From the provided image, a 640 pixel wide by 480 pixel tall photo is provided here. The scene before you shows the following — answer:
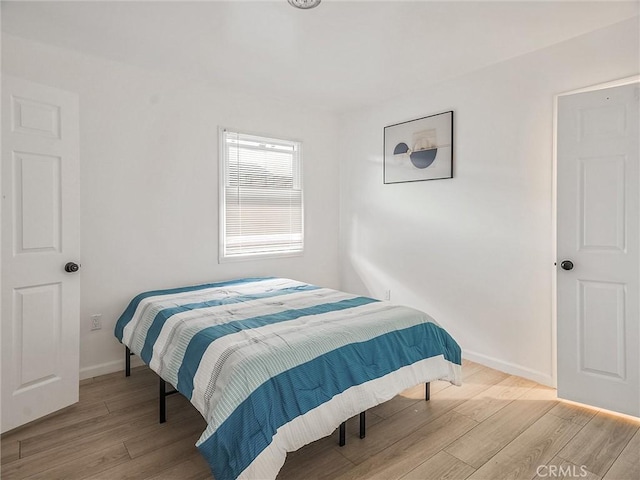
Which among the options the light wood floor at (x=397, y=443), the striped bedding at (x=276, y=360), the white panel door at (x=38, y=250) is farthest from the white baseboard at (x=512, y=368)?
the white panel door at (x=38, y=250)

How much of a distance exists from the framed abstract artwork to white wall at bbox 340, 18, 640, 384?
70 millimetres

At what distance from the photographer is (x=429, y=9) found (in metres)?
2.29

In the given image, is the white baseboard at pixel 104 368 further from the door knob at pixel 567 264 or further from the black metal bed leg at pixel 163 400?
the door knob at pixel 567 264

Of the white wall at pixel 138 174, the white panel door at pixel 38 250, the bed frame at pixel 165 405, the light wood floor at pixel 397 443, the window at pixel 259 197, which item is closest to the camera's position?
the light wood floor at pixel 397 443

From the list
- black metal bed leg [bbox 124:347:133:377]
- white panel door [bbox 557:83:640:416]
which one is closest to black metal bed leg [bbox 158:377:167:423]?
black metal bed leg [bbox 124:347:133:377]

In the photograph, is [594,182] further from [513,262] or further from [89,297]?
[89,297]

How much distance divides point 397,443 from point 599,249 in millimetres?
1793

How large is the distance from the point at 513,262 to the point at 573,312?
603mm

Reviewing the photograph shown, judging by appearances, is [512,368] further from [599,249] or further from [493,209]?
[493,209]

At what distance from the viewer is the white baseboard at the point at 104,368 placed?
2.92 meters

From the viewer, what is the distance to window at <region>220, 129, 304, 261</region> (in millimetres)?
3682

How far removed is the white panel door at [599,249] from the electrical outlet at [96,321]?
11.3 feet

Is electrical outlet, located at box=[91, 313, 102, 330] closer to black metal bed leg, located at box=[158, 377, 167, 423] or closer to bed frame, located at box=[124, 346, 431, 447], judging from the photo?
bed frame, located at box=[124, 346, 431, 447]

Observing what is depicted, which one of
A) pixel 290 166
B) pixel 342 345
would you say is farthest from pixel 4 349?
pixel 290 166
